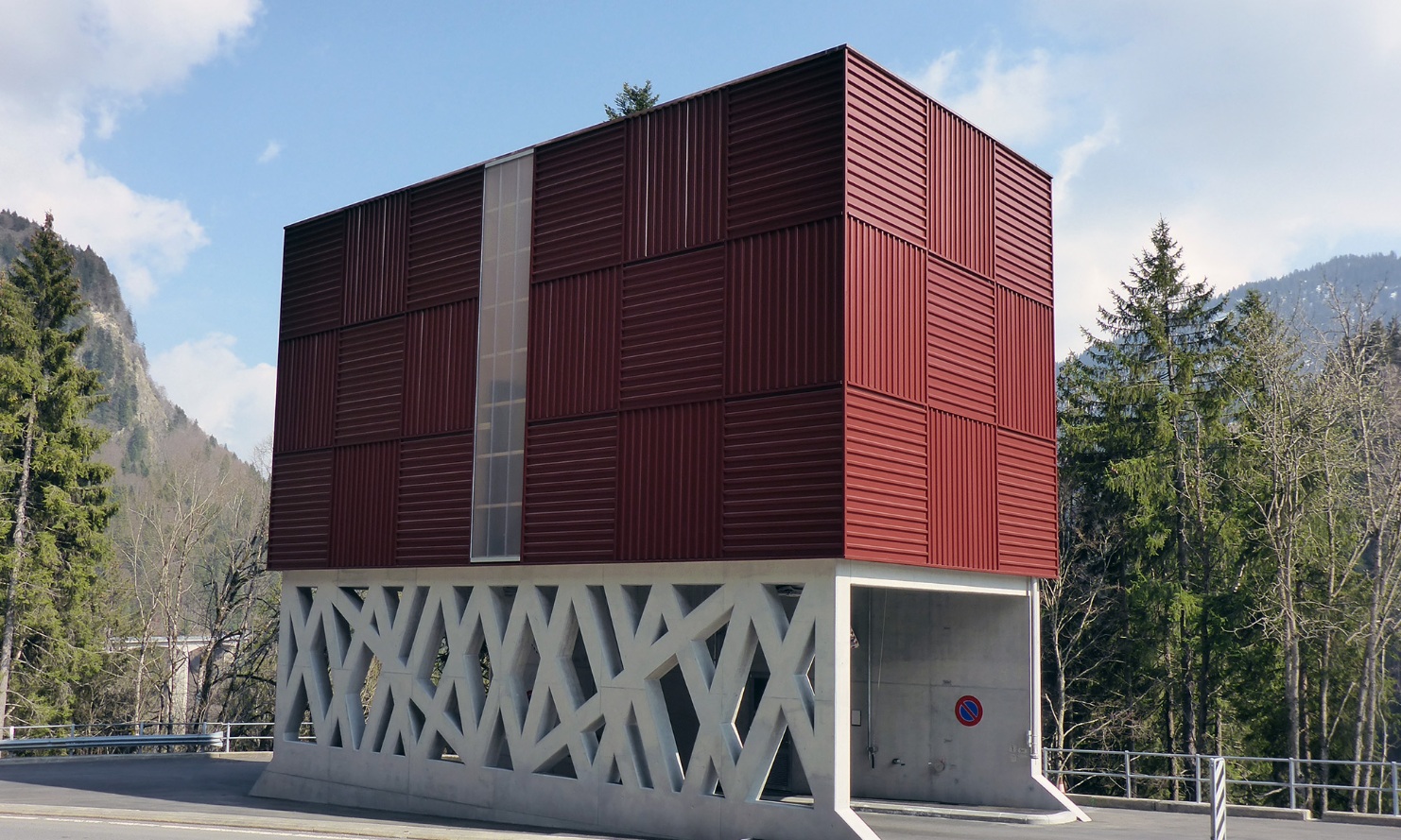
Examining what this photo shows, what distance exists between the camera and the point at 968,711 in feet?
78.5

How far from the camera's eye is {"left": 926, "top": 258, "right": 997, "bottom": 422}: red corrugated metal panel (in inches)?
864

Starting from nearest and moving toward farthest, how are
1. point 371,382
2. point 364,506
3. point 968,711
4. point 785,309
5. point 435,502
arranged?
point 785,309 < point 968,711 < point 435,502 < point 364,506 < point 371,382

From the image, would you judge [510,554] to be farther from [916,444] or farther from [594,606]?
[916,444]

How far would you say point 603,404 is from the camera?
22.9 meters

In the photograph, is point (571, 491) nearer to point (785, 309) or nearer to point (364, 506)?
point (785, 309)

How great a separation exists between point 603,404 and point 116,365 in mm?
184650

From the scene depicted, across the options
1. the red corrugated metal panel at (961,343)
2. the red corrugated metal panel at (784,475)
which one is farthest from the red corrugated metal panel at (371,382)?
the red corrugated metal panel at (961,343)

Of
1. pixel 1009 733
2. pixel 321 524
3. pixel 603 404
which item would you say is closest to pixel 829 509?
pixel 603 404

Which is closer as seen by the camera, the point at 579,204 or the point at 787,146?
the point at 787,146

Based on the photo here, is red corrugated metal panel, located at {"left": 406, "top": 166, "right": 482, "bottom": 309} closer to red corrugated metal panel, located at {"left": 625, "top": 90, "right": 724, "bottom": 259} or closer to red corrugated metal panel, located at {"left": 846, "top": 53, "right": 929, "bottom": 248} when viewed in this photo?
red corrugated metal panel, located at {"left": 625, "top": 90, "right": 724, "bottom": 259}

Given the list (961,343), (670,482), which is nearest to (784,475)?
(670,482)

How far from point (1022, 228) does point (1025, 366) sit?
2837 millimetres

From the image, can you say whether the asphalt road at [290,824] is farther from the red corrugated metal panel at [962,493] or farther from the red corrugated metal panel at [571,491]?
the red corrugated metal panel at [571,491]

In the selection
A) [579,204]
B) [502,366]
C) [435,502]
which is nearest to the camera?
[579,204]
